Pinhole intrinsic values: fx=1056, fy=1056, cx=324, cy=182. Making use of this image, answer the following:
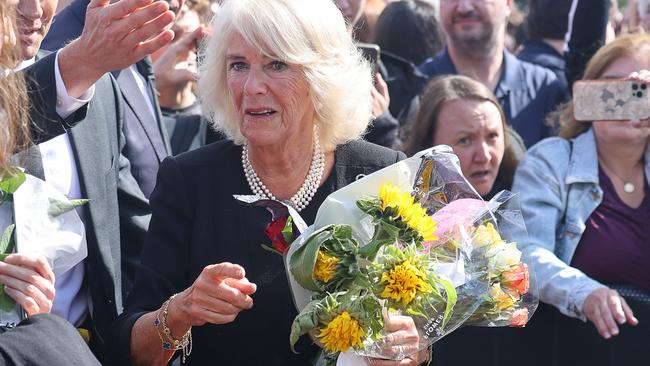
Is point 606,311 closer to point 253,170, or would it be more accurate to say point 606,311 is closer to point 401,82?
point 253,170

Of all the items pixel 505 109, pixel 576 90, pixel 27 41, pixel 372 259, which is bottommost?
pixel 505 109

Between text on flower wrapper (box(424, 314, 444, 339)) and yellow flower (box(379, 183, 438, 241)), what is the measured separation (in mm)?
205

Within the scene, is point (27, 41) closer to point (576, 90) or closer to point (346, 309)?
point (346, 309)

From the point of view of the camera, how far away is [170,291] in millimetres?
3105

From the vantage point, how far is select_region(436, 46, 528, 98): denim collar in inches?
226

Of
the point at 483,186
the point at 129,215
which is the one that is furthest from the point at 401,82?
the point at 129,215

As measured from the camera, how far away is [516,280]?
9.07 ft

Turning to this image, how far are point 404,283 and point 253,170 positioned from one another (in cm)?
94

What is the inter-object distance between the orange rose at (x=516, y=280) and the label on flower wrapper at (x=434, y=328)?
0.22 m

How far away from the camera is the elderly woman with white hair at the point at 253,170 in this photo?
312 centimetres

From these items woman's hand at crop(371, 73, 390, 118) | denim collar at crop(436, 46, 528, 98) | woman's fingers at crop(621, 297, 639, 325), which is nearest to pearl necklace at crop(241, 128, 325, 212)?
woman's fingers at crop(621, 297, 639, 325)

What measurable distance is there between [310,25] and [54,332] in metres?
1.34

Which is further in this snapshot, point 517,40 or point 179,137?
point 517,40

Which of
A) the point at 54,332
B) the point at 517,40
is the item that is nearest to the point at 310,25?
the point at 54,332
